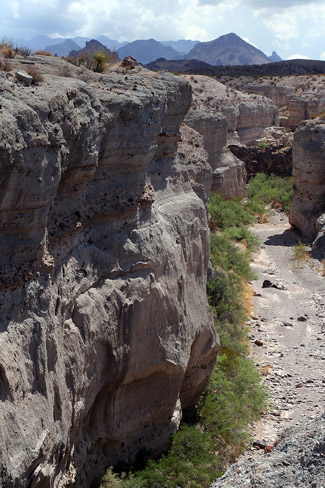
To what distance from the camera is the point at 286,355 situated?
1344 cm

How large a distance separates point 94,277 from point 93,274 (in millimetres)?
42

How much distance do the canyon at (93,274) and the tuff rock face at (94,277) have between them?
19 mm

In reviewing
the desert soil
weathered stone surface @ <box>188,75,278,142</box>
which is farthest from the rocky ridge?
the desert soil

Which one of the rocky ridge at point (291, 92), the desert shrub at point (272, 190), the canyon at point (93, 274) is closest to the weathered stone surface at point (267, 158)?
the desert shrub at point (272, 190)

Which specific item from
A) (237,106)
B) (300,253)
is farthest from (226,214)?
(237,106)

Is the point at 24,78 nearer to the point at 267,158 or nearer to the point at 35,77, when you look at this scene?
the point at 35,77

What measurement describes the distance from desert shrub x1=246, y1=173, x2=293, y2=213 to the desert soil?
16.7 feet

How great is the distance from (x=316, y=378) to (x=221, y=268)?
5.05 metres

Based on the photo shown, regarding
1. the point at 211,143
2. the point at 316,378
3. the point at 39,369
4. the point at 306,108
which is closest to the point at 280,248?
the point at 211,143

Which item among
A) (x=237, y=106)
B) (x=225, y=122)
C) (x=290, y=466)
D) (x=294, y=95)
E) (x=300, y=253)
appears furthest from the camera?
(x=294, y=95)

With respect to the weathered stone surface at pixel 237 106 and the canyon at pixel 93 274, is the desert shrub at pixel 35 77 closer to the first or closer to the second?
the canyon at pixel 93 274

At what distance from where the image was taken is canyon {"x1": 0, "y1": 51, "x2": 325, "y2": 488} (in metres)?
5.43

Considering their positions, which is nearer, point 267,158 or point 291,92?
point 267,158

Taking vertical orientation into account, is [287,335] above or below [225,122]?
below
